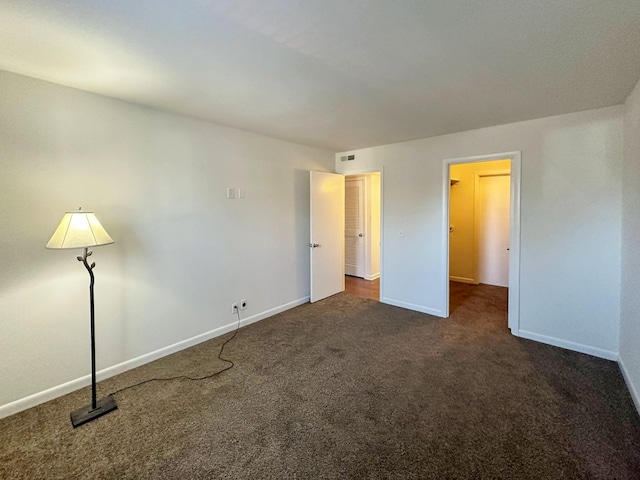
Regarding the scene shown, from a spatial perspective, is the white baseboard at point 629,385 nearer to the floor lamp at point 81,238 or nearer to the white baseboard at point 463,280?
the white baseboard at point 463,280

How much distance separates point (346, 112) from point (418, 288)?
264 centimetres

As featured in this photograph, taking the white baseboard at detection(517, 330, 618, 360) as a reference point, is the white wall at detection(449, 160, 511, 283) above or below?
above

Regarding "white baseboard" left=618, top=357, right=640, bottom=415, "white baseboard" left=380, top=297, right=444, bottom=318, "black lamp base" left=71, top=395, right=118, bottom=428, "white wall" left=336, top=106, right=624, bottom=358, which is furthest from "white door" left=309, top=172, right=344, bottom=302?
"white baseboard" left=618, top=357, right=640, bottom=415

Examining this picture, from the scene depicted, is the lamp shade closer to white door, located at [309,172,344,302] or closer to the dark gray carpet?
the dark gray carpet

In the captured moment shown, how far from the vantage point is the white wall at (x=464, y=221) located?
18.5ft

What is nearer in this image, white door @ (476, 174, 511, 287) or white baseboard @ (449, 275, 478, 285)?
white door @ (476, 174, 511, 287)

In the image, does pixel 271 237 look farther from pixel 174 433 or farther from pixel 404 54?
pixel 404 54

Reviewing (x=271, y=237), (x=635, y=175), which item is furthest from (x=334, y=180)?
(x=635, y=175)

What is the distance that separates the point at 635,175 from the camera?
91.4 inches

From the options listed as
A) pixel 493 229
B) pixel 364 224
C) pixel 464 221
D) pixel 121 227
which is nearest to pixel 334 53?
pixel 121 227

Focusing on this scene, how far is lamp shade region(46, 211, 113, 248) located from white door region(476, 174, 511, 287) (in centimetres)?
596

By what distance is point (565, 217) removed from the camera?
119 inches

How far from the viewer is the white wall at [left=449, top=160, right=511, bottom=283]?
5637 mm

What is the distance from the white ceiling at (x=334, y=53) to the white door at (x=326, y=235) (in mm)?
1734
